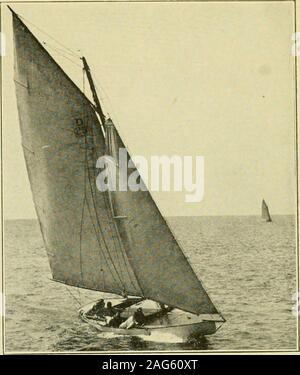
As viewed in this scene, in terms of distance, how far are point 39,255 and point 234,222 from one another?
1733 millimetres

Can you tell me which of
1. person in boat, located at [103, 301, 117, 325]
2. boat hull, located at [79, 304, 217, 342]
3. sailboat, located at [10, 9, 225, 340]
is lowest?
boat hull, located at [79, 304, 217, 342]

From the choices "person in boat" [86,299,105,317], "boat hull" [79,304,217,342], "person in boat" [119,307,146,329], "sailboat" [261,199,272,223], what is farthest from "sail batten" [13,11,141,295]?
"sailboat" [261,199,272,223]

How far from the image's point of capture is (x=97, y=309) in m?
6.07

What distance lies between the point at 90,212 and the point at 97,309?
2.71 feet

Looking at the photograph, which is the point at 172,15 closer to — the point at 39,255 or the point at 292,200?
the point at 292,200

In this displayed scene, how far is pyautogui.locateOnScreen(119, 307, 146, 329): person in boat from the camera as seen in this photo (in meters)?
5.90

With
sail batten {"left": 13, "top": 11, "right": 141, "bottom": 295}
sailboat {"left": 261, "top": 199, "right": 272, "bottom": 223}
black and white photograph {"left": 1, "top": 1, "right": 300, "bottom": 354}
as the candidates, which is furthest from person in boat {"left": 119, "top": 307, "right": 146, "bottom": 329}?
sailboat {"left": 261, "top": 199, "right": 272, "bottom": 223}

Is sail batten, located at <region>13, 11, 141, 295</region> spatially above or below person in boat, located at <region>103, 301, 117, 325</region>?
above

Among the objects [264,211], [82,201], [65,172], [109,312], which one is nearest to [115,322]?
[109,312]

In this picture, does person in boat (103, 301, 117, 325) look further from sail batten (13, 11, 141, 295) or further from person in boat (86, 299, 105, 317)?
sail batten (13, 11, 141, 295)

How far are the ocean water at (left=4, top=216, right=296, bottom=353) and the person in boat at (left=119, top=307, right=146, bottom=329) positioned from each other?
105mm

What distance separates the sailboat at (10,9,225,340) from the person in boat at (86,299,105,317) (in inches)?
1.7

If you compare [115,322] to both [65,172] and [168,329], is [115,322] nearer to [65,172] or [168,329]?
[168,329]

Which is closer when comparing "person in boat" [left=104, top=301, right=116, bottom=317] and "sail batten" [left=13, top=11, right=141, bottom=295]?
"sail batten" [left=13, top=11, right=141, bottom=295]
